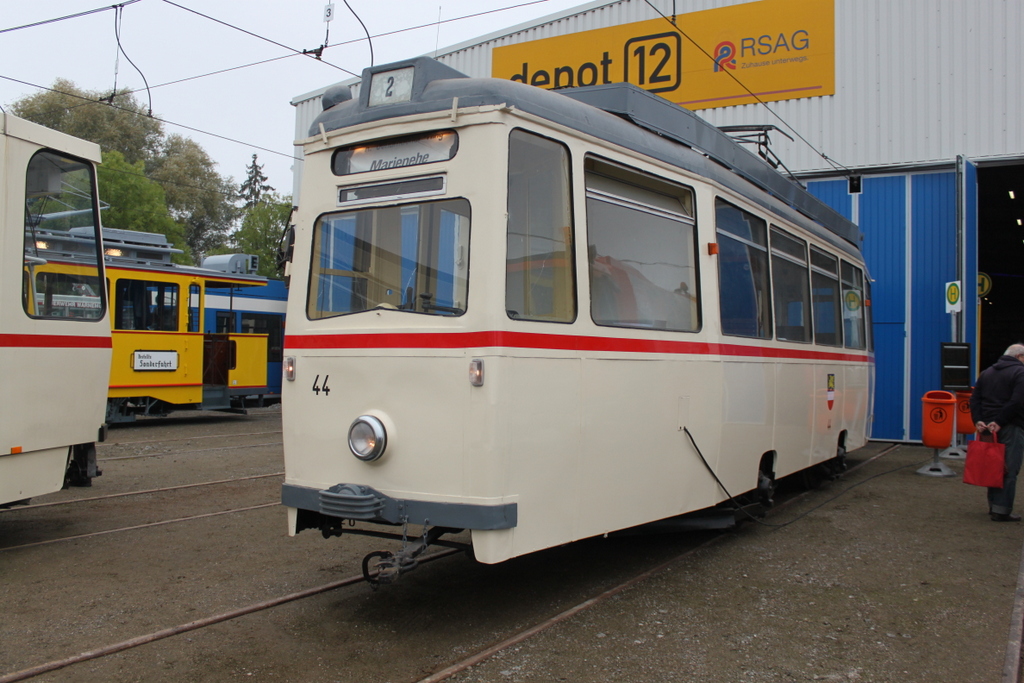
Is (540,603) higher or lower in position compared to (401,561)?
lower

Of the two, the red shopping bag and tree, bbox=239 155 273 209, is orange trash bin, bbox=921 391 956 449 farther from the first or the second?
tree, bbox=239 155 273 209

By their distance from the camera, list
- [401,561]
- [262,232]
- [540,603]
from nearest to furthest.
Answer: [401,561] < [540,603] < [262,232]

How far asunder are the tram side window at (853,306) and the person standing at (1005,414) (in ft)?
6.32

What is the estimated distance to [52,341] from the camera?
6.52 metres

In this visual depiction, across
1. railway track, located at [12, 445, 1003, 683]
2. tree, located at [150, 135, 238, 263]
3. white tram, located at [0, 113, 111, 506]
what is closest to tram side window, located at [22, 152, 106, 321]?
white tram, located at [0, 113, 111, 506]

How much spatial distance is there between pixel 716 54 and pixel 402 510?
14.2 metres

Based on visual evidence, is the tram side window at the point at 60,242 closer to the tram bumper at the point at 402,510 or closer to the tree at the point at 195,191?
the tram bumper at the point at 402,510

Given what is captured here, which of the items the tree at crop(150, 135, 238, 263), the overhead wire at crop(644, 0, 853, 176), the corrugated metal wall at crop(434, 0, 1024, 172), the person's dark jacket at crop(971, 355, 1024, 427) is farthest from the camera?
the tree at crop(150, 135, 238, 263)

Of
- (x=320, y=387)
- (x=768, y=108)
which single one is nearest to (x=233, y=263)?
(x=768, y=108)

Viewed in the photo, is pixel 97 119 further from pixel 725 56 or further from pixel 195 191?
pixel 725 56

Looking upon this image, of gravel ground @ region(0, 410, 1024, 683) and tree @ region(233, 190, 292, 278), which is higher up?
tree @ region(233, 190, 292, 278)

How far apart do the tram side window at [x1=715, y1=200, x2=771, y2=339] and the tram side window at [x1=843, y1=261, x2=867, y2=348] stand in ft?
10.7

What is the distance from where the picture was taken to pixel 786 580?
5.88 meters

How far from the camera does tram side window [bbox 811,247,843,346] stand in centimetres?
863
